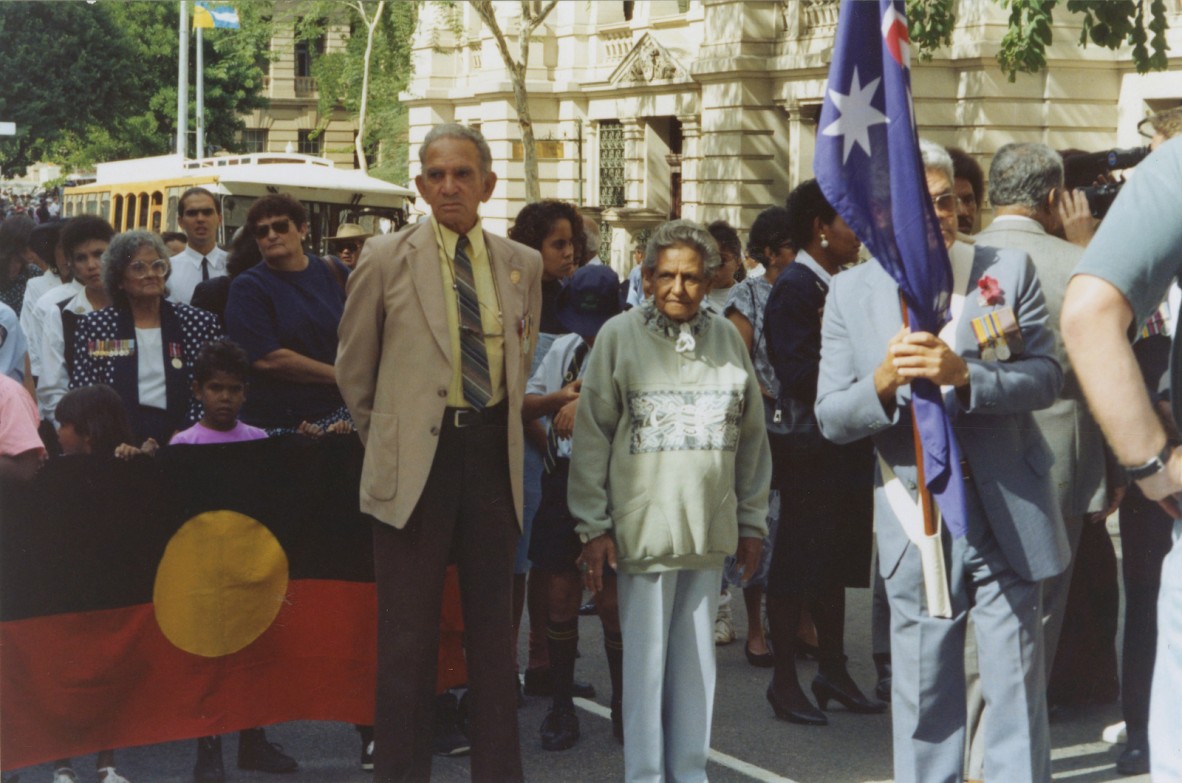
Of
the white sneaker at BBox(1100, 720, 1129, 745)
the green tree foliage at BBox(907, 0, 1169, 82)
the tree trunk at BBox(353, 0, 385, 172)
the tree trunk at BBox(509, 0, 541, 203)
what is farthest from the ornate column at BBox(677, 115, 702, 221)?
the white sneaker at BBox(1100, 720, 1129, 745)

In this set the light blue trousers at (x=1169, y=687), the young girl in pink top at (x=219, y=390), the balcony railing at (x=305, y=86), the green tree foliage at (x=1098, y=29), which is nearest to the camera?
the light blue trousers at (x=1169, y=687)

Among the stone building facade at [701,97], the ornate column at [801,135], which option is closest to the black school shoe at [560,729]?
the stone building facade at [701,97]

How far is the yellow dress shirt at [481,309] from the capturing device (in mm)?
5070

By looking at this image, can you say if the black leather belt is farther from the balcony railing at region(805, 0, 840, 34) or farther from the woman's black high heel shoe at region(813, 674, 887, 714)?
the balcony railing at region(805, 0, 840, 34)

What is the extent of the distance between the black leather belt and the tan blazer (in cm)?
4

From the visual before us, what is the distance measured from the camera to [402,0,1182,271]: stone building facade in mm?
22312

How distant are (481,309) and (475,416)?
1.17 ft

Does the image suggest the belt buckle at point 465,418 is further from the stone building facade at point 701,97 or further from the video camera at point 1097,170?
the stone building facade at point 701,97

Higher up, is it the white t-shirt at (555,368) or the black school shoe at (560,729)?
the white t-shirt at (555,368)

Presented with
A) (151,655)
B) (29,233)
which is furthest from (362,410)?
(29,233)

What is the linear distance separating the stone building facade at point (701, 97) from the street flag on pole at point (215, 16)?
498 cm

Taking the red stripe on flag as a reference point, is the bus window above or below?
above

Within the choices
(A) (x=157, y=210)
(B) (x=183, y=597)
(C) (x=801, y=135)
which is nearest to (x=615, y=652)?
(B) (x=183, y=597)

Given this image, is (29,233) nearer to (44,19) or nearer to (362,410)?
(362,410)
